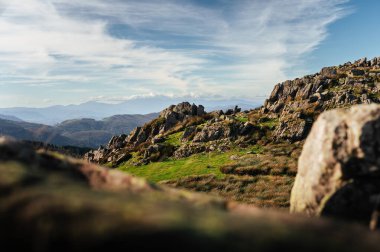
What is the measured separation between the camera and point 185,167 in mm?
64188

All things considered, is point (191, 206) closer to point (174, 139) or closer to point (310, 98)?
point (174, 139)

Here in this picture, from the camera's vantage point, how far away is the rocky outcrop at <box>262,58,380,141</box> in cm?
7812

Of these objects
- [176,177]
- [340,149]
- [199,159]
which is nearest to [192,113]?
[199,159]

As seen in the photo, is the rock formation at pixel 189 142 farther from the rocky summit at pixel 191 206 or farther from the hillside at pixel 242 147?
the rocky summit at pixel 191 206

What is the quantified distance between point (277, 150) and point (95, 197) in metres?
59.7

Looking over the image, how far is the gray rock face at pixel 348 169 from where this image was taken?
16453 millimetres

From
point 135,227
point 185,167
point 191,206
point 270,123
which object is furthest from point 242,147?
point 135,227

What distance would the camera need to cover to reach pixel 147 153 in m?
79.9

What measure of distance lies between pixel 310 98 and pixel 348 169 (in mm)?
90797

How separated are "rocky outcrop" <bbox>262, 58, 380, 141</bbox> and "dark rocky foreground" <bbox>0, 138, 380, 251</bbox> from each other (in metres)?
67.9

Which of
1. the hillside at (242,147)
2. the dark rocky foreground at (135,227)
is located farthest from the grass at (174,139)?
the dark rocky foreground at (135,227)

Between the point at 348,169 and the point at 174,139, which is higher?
the point at 174,139

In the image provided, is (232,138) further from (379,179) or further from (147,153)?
(379,179)

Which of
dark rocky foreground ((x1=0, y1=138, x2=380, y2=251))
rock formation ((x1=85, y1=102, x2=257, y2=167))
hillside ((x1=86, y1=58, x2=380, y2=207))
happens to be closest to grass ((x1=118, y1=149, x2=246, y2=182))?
hillside ((x1=86, y1=58, x2=380, y2=207))
